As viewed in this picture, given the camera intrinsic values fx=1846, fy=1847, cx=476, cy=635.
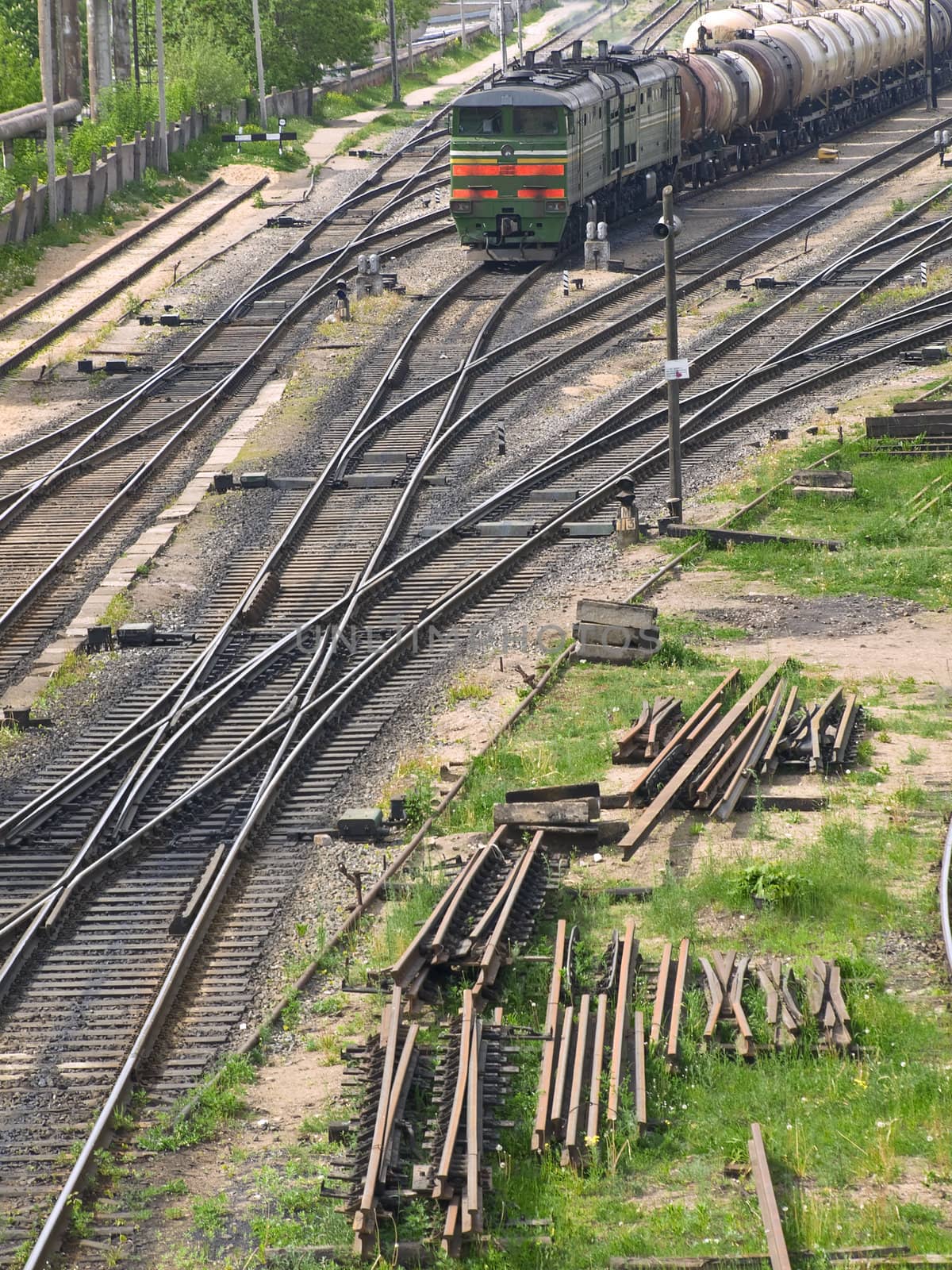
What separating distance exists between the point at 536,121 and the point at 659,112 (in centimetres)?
730

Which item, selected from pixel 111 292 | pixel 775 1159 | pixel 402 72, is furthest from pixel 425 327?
pixel 402 72

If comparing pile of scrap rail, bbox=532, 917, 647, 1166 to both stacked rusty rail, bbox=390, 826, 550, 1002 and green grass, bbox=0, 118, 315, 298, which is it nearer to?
stacked rusty rail, bbox=390, 826, 550, 1002

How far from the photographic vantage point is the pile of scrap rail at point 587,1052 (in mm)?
9977

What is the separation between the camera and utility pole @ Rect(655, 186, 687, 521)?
20750 mm

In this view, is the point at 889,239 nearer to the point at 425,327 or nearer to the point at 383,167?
the point at 425,327

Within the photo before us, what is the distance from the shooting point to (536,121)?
34.7 meters

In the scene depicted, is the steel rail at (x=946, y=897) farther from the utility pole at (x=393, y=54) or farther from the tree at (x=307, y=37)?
the utility pole at (x=393, y=54)

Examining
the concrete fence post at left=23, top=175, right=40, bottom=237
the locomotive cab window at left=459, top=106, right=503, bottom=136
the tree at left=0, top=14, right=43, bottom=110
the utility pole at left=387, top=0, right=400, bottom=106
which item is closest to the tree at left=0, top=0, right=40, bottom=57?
the tree at left=0, top=14, right=43, bottom=110

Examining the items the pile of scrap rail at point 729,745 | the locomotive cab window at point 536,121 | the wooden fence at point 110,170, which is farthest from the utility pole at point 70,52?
the pile of scrap rail at point 729,745

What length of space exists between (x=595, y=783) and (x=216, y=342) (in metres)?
20.4

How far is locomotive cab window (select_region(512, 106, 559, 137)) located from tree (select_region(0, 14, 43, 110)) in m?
20.8

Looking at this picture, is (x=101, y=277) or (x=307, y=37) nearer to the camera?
(x=101, y=277)

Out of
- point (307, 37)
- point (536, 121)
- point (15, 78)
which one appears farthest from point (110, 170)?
point (307, 37)

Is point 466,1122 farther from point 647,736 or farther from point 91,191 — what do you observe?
point 91,191
